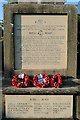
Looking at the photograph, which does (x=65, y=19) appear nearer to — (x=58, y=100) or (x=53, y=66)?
(x=53, y=66)

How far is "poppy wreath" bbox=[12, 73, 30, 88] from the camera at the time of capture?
20.1ft

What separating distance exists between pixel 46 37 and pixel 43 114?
5.06 feet

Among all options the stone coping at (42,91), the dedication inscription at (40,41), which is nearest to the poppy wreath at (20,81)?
the stone coping at (42,91)

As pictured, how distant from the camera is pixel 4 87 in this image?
616cm

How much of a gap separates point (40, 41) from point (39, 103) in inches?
49.0

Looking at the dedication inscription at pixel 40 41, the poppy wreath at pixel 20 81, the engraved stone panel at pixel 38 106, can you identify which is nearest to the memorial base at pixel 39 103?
the engraved stone panel at pixel 38 106

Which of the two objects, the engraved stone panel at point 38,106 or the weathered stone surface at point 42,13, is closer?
the engraved stone panel at point 38,106

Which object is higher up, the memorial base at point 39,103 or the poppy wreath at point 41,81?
the poppy wreath at point 41,81

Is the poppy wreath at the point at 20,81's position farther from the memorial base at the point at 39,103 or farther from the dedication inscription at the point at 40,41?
the dedication inscription at the point at 40,41

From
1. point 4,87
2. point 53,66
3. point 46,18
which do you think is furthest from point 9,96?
point 46,18

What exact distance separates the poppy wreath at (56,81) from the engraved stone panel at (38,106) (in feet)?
0.72

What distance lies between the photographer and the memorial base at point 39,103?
6.05 metres

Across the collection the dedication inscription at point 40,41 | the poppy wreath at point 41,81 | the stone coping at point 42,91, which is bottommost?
the stone coping at point 42,91

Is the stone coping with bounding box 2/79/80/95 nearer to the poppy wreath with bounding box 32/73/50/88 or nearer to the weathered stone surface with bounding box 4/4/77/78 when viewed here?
the poppy wreath with bounding box 32/73/50/88
